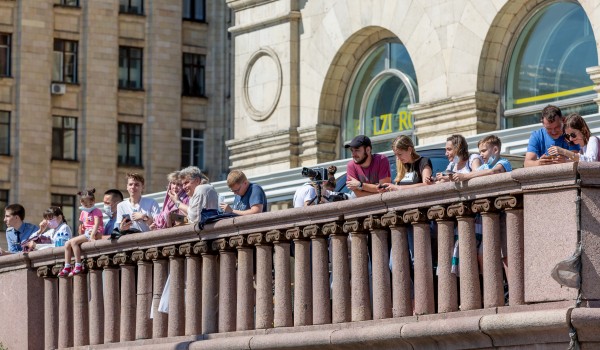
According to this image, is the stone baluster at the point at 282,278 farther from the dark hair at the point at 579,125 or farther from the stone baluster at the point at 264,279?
the dark hair at the point at 579,125

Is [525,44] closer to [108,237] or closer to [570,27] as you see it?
[570,27]

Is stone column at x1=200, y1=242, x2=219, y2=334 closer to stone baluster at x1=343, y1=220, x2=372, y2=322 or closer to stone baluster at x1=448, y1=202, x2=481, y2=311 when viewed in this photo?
stone baluster at x1=343, y1=220, x2=372, y2=322

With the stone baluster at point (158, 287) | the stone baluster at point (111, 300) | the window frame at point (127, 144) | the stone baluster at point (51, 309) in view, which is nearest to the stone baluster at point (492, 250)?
the stone baluster at point (158, 287)

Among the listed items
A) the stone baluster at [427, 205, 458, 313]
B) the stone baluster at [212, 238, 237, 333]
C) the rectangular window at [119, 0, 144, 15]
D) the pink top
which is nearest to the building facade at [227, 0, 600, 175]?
the pink top

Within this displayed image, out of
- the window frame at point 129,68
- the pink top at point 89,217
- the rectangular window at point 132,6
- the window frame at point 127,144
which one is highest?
the rectangular window at point 132,6

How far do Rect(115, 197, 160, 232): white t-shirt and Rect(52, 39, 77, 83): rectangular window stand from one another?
46.2 meters

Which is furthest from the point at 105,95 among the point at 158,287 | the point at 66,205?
the point at 158,287

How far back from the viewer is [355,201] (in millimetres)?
16688

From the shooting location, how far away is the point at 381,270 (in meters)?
16.6

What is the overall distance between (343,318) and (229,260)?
2.04 metres

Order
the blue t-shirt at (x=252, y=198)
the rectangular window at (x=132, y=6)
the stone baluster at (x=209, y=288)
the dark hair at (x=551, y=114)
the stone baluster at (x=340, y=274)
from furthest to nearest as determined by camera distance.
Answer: the rectangular window at (x=132, y=6), the stone baluster at (x=209, y=288), the blue t-shirt at (x=252, y=198), the stone baluster at (x=340, y=274), the dark hair at (x=551, y=114)

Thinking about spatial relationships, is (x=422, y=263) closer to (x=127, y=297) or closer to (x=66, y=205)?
(x=127, y=297)

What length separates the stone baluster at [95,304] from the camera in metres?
21.2

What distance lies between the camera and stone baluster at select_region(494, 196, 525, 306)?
49.2ft
